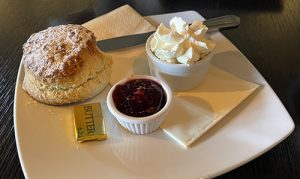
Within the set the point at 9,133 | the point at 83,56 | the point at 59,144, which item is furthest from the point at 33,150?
the point at 83,56

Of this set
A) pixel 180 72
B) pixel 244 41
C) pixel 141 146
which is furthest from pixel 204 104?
pixel 244 41

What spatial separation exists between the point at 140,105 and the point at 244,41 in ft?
1.94

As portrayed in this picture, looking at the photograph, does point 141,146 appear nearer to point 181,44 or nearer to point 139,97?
point 139,97

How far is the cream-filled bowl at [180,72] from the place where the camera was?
40.4 inches

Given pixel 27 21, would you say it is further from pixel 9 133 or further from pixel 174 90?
A: pixel 174 90

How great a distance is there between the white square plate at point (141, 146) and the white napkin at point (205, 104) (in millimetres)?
19

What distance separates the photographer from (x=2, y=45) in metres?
1.39

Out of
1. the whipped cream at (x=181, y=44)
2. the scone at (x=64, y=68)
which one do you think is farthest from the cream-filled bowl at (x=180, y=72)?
the scone at (x=64, y=68)

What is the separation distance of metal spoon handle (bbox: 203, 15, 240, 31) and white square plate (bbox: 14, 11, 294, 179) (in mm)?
287

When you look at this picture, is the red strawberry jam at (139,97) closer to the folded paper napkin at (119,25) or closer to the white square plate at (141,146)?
the white square plate at (141,146)

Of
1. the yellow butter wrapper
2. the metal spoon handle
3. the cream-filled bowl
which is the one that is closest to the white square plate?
the yellow butter wrapper

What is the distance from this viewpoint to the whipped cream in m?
1.01

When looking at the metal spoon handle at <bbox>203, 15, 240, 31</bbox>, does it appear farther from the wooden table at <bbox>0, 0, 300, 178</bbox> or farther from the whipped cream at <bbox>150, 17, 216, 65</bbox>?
the whipped cream at <bbox>150, 17, 216, 65</bbox>

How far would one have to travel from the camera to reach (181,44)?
3.32 ft
